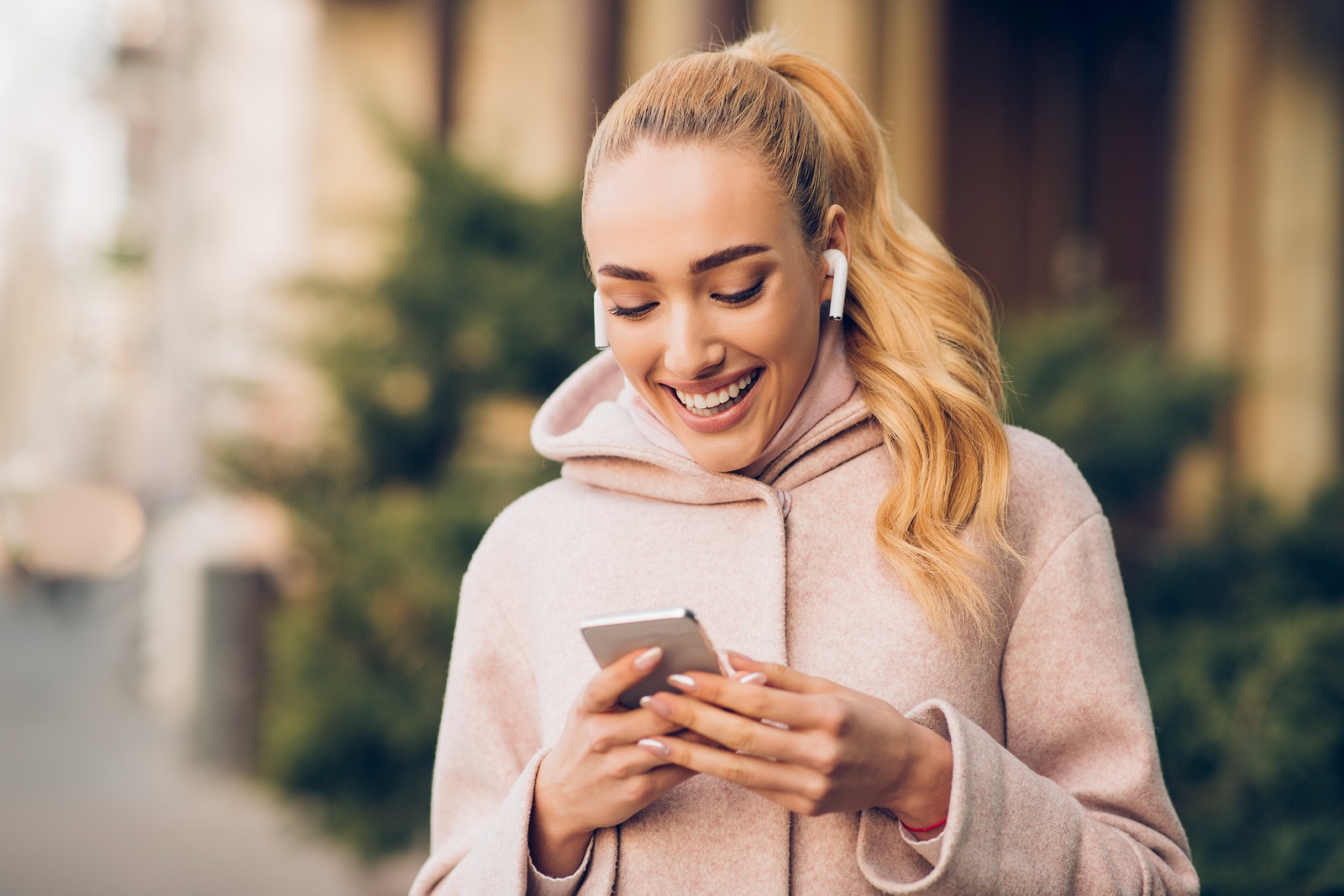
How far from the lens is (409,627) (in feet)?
12.5

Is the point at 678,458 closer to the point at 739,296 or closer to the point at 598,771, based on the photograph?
the point at 739,296

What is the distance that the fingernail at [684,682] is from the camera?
1.26 metres

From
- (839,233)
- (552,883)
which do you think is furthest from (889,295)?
(552,883)

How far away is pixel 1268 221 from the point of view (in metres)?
5.70

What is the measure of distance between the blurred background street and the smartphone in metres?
1.10

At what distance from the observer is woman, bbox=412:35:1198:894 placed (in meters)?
1.41

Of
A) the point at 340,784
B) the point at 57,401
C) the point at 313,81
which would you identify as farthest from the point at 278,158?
the point at 340,784

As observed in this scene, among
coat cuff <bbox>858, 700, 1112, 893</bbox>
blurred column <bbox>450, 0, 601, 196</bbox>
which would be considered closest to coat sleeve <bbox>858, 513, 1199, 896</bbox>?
coat cuff <bbox>858, 700, 1112, 893</bbox>

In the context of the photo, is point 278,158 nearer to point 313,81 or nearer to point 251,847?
point 313,81

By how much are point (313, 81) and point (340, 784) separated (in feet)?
12.6

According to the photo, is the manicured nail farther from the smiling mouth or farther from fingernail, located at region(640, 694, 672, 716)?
the smiling mouth

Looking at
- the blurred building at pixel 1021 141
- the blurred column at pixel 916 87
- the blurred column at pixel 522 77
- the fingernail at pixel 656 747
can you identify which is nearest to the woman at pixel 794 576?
the fingernail at pixel 656 747

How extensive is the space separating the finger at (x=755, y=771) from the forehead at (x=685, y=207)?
55 cm

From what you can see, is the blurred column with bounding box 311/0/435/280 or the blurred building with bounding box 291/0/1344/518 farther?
the blurred column with bounding box 311/0/435/280
